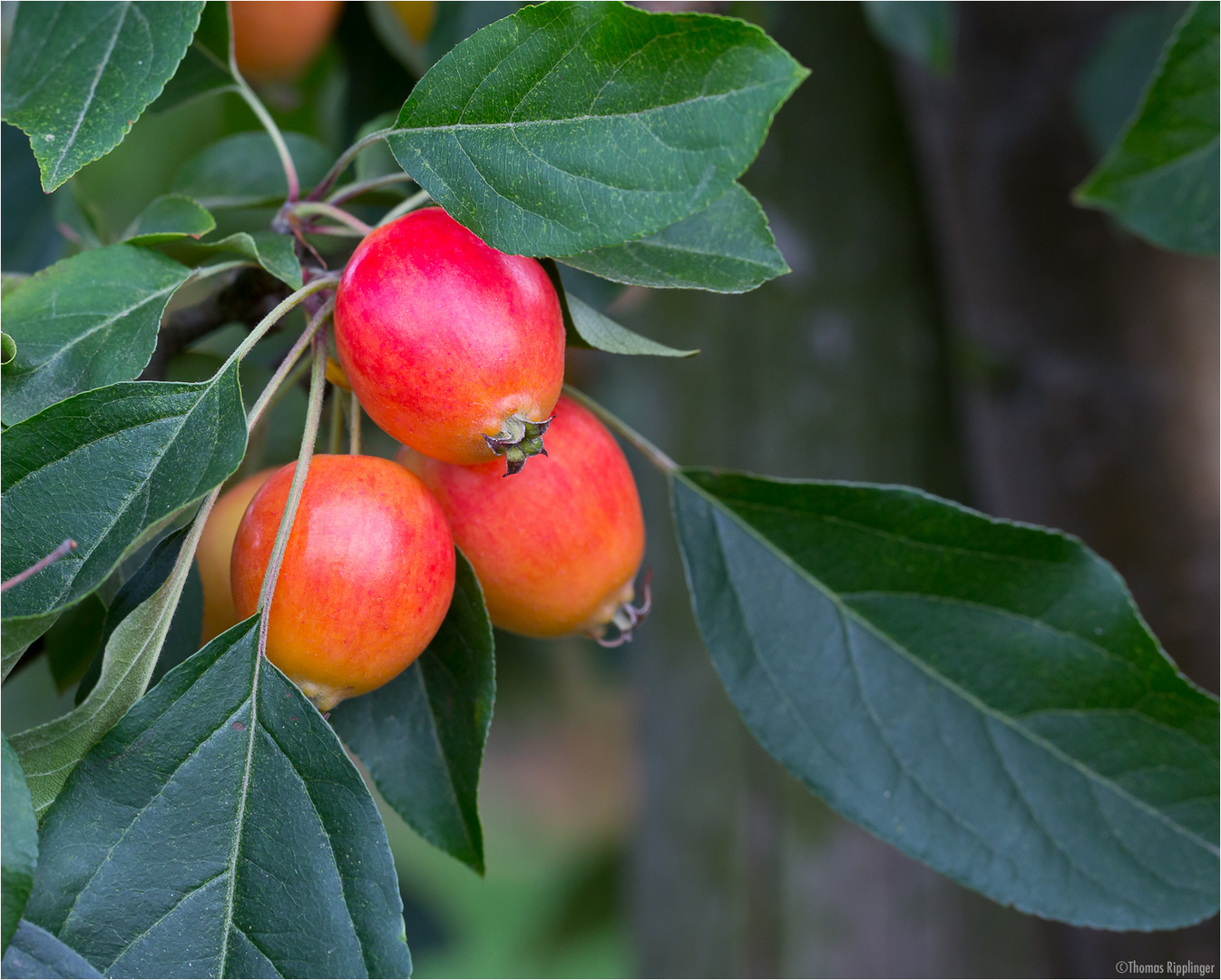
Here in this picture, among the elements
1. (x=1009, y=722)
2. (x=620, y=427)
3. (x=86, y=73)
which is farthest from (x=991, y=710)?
(x=86, y=73)

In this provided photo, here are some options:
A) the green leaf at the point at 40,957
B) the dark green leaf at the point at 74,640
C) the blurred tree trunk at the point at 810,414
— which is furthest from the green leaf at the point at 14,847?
the blurred tree trunk at the point at 810,414

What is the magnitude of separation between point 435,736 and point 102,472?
0.74 ft

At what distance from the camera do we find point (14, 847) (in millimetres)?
339

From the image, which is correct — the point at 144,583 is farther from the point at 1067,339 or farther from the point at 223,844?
the point at 1067,339

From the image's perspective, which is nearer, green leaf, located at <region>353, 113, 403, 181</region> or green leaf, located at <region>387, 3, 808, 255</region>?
green leaf, located at <region>387, 3, 808, 255</region>

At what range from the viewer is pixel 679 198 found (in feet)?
1.23

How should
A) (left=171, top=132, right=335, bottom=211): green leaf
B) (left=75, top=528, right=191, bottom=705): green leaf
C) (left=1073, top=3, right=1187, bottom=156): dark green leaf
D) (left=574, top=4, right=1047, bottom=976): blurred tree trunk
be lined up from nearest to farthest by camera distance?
1. (left=75, top=528, right=191, bottom=705): green leaf
2. (left=171, top=132, right=335, bottom=211): green leaf
3. (left=1073, top=3, right=1187, bottom=156): dark green leaf
4. (left=574, top=4, right=1047, bottom=976): blurred tree trunk

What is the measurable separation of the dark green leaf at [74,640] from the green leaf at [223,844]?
4.4 inches

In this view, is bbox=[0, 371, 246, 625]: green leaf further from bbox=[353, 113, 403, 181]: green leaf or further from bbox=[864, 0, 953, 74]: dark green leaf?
bbox=[864, 0, 953, 74]: dark green leaf

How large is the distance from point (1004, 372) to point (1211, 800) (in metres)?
0.58

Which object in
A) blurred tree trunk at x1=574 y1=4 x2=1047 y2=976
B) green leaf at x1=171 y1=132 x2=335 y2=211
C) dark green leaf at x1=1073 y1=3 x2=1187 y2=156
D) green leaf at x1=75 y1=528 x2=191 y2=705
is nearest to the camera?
green leaf at x1=75 y1=528 x2=191 y2=705

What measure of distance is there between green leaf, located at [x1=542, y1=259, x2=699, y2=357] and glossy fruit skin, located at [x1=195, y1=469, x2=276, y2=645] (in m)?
0.20

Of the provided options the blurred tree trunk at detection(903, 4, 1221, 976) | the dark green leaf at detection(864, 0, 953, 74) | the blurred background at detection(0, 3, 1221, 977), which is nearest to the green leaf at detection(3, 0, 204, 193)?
the blurred background at detection(0, 3, 1221, 977)

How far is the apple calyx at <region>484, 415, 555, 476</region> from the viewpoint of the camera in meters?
0.41
